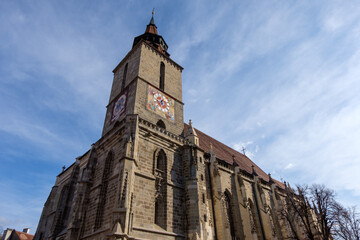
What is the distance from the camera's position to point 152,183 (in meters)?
12.6

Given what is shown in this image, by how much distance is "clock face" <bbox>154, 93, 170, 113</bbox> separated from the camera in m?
17.2

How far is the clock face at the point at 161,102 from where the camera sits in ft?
56.6

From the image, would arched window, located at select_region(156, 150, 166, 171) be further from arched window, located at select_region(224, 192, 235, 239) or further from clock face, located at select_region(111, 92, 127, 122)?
arched window, located at select_region(224, 192, 235, 239)

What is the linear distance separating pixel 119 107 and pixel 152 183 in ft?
24.1

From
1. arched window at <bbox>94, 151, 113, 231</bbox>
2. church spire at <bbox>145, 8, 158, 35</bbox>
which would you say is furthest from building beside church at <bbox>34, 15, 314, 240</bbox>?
church spire at <bbox>145, 8, 158, 35</bbox>

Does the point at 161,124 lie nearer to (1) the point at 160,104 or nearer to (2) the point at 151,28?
(1) the point at 160,104

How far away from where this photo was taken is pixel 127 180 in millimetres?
10953

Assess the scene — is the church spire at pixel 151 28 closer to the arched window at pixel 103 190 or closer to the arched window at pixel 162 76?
the arched window at pixel 162 76

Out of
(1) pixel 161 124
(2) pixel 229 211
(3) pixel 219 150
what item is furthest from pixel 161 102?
(2) pixel 229 211

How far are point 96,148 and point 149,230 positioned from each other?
7.19 m

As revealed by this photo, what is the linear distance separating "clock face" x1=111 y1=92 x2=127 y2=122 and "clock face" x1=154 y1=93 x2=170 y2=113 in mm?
2393

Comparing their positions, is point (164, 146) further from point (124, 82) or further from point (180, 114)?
point (124, 82)

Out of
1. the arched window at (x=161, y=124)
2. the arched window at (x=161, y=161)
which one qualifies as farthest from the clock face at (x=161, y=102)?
the arched window at (x=161, y=161)

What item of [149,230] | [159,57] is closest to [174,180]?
[149,230]
